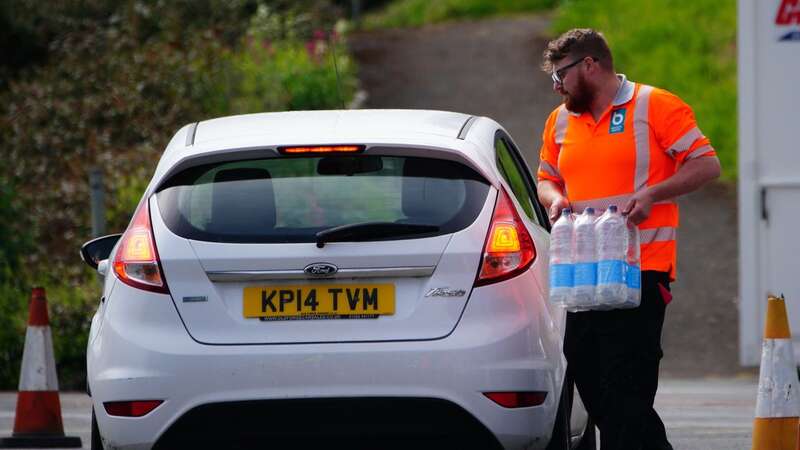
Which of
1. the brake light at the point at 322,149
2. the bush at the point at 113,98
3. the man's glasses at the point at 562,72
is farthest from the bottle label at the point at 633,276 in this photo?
the bush at the point at 113,98

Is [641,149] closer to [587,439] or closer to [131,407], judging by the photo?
[587,439]

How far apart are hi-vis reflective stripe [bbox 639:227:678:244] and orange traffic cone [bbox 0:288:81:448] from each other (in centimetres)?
362

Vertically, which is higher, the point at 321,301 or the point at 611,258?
the point at 611,258

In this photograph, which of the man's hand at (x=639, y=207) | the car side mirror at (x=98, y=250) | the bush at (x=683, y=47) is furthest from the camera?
the bush at (x=683, y=47)

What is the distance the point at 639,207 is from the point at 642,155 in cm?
26

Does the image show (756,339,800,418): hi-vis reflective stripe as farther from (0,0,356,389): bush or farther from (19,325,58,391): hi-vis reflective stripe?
(0,0,356,389): bush

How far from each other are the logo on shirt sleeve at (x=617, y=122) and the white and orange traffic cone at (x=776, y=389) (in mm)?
1180

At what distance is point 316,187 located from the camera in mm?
6289

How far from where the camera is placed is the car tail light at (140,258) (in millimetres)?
6199

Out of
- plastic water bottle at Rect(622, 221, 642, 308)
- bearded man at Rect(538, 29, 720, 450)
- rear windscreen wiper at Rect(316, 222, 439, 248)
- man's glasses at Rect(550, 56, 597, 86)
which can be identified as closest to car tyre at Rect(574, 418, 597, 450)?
bearded man at Rect(538, 29, 720, 450)

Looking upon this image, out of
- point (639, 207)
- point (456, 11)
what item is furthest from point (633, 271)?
point (456, 11)

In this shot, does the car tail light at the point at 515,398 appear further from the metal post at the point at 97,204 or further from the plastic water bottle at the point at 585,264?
the metal post at the point at 97,204

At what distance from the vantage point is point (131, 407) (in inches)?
242

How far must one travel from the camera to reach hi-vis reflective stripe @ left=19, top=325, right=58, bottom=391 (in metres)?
9.01
